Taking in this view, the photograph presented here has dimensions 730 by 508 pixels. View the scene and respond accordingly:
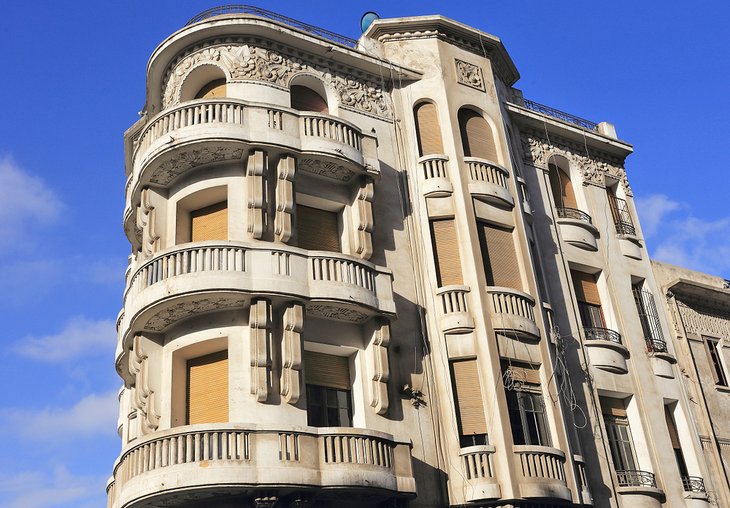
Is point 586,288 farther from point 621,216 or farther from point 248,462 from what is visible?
point 248,462

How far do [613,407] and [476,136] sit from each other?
828cm

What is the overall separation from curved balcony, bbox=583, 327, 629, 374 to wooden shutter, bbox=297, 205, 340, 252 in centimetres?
795

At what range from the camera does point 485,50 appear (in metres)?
24.6

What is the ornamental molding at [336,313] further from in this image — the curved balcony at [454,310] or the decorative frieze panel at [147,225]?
the decorative frieze panel at [147,225]

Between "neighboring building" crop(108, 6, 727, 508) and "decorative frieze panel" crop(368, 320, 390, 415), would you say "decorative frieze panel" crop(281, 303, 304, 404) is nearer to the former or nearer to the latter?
"neighboring building" crop(108, 6, 727, 508)

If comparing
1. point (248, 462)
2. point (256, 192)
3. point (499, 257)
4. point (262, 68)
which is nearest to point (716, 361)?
point (499, 257)

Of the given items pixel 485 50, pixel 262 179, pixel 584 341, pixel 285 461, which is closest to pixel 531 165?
pixel 485 50

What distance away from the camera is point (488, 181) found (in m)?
22.0

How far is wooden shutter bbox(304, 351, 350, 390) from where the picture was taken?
1786cm

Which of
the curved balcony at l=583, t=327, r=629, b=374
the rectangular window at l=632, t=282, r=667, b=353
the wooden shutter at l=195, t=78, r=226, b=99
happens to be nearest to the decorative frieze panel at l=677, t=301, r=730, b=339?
the rectangular window at l=632, t=282, r=667, b=353

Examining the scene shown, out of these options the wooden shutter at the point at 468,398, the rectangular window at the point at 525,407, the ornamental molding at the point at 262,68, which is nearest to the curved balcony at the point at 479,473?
the wooden shutter at the point at 468,398

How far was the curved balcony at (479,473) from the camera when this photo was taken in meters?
17.6

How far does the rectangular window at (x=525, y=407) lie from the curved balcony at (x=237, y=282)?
363 cm

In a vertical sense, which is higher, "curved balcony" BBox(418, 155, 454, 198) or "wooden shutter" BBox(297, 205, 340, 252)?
"curved balcony" BBox(418, 155, 454, 198)
